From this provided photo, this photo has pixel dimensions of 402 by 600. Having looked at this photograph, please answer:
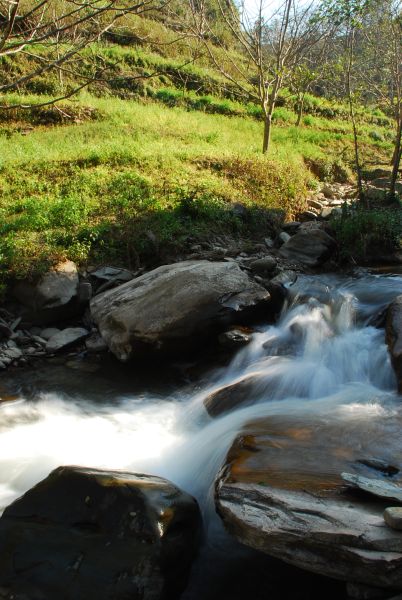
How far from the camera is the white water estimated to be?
4672mm

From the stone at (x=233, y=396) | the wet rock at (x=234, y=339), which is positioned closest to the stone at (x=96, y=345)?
the wet rock at (x=234, y=339)

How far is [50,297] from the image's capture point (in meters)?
7.24

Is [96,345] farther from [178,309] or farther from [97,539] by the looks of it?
[97,539]

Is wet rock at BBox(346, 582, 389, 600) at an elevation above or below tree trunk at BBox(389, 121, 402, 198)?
below

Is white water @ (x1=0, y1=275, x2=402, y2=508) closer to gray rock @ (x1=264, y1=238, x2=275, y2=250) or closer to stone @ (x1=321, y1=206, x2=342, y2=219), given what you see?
Answer: gray rock @ (x1=264, y1=238, x2=275, y2=250)

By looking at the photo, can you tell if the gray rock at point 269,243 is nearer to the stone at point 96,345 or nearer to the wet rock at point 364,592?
the stone at point 96,345

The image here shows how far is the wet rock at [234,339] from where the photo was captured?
6.48 m

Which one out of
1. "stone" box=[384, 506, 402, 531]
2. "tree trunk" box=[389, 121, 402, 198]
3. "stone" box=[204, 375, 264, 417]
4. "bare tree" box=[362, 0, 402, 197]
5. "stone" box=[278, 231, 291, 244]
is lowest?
"stone" box=[204, 375, 264, 417]

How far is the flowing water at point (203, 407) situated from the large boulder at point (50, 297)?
963 mm

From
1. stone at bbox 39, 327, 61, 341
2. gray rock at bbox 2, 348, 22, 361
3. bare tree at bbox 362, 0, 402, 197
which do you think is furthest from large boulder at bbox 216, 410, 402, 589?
bare tree at bbox 362, 0, 402, 197

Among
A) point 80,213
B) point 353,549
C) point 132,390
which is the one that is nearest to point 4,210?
point 80,213

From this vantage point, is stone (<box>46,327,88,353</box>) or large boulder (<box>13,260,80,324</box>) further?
large boulder (<box>13,260,80,324</box>)

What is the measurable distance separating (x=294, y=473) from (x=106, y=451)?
6.60 ft

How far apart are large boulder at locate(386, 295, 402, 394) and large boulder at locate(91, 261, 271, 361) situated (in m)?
1.56
